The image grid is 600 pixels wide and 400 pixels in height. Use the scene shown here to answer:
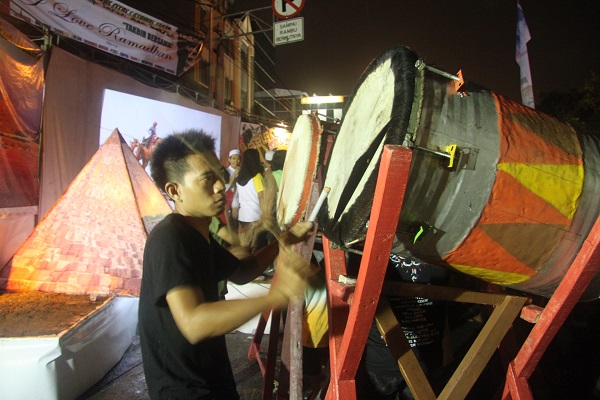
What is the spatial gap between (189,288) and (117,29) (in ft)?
22.0

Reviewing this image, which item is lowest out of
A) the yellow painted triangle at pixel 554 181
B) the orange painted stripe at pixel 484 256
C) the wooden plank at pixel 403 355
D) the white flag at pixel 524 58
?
the wooden plank at pixel 403 355

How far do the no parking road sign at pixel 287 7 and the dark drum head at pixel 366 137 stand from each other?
27.6 feet

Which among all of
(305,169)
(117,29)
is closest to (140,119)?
(117,29)

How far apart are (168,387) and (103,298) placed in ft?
8.81

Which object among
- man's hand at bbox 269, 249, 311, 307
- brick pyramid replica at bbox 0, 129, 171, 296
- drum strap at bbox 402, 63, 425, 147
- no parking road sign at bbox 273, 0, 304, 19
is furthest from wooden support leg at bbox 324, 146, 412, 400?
no parking road sign at bbox 273, 0, 304, 19

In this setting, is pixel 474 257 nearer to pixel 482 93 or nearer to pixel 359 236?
pixel 359 236

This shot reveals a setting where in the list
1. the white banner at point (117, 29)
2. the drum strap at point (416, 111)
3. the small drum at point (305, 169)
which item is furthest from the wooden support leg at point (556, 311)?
the white banner at point (117, 29)

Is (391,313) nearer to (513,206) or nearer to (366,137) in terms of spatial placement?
(513,206)

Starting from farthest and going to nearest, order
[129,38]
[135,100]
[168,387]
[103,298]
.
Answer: [135,100], [129,38], [103,298], [168,387]

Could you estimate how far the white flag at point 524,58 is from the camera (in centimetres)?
778

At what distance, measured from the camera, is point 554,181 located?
1479mm

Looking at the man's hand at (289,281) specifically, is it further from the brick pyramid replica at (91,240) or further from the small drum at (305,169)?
the brick pyramid replica at (91,240)

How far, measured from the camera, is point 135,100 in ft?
22.9

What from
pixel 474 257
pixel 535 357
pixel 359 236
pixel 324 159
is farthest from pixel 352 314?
pixel 324 159
